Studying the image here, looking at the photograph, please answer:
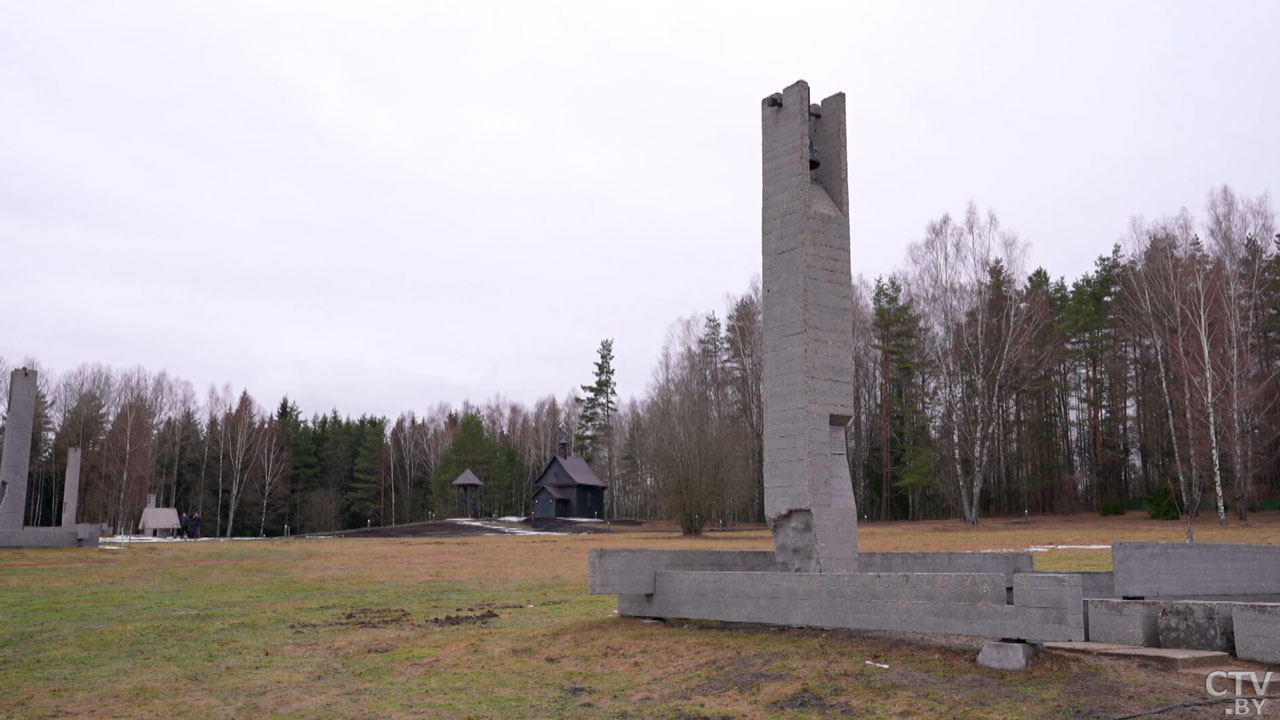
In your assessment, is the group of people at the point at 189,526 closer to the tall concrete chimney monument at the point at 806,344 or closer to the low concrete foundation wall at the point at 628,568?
the low concrete foundation wall at the point at 628,568

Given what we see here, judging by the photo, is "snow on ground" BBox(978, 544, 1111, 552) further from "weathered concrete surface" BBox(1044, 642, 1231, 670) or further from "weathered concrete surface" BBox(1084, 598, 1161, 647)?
"weathered concrete surface" BBox(1044, 642, 1231, 670)

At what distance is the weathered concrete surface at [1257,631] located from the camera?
8086 millimetres

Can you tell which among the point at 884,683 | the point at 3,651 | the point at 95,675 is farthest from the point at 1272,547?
the point at 3,651

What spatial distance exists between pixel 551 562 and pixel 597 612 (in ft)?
40.1

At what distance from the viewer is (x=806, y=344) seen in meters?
11.8

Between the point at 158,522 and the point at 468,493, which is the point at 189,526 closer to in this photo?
the point at 158,522

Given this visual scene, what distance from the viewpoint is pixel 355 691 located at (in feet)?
29.8

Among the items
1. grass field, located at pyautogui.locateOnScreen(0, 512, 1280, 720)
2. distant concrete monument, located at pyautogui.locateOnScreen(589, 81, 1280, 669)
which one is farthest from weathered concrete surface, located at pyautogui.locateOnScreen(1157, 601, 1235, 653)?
grass field, located at pyautogui.locateOnScreen(0, 512, 1280, 720)

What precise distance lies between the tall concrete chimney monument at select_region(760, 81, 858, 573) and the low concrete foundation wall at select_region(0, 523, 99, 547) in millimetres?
29148

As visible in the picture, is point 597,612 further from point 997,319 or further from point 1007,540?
point 997,319

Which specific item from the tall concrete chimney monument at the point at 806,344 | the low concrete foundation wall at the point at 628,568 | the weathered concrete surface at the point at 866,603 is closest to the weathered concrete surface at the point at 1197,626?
the weathered concrete surface at the point at 866,603

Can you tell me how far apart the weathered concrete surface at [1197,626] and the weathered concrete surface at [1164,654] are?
4.9 inches

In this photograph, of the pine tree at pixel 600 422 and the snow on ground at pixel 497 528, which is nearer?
the snow on ground at pixel 497 528

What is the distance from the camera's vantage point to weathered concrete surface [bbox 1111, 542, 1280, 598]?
11.2m
